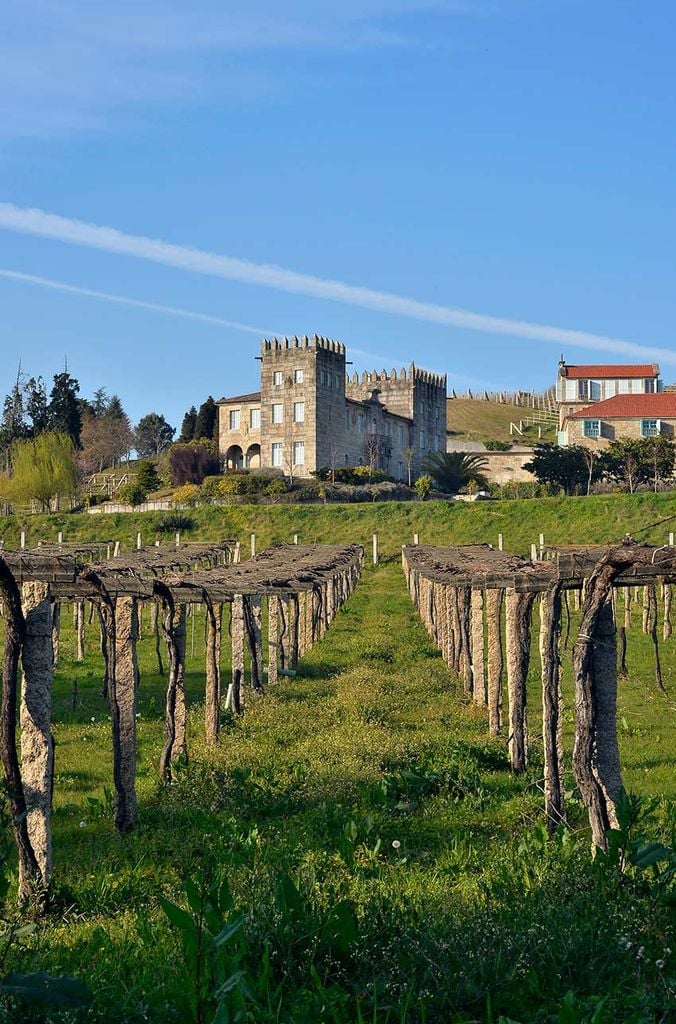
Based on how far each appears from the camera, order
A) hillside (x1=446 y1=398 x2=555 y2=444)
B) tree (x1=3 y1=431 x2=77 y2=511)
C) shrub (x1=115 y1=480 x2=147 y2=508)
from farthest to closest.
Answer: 1. hillside (x1=446 y1=398 x2=555 y2=444)
2. tree (x1=3 y1=431 x2=77 y2=511)
3. shrub (x1=115 y1=480 x2=147 y2=508)

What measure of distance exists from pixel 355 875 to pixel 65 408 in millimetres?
89691

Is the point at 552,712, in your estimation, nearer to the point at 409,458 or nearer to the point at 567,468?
the point at 567,468

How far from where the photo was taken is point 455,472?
91.6 meters

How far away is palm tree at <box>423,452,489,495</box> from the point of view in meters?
90.8

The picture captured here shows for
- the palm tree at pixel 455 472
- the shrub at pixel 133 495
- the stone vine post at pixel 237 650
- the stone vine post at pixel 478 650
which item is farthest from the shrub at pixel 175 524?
the stone vine post at pixel 478 650

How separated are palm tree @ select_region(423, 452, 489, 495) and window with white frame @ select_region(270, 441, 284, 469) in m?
13.3

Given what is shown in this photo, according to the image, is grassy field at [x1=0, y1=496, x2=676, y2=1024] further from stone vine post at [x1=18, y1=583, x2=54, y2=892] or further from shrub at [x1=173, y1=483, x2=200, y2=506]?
shrub at [x1=173, y1=483, x2=200, y2=506]

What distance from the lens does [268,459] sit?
8419cm

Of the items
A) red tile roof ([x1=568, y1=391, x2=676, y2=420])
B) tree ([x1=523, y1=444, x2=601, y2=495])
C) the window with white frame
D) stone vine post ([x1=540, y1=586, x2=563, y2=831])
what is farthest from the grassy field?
red tile roof ([x1=568, y1=391, x2=676, y2=420])

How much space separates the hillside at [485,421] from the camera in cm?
12862

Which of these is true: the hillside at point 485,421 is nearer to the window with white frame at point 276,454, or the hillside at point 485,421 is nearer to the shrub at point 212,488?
the window with white frame at point 276,454

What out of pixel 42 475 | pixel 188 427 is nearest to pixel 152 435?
pixel 188 427

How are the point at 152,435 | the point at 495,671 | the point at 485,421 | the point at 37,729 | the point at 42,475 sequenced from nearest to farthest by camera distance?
the point at 37,729 < the point at 495,671 < the point at 42,475 < the point at 152,435 < the point at 485,421

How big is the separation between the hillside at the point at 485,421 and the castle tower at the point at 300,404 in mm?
37349
